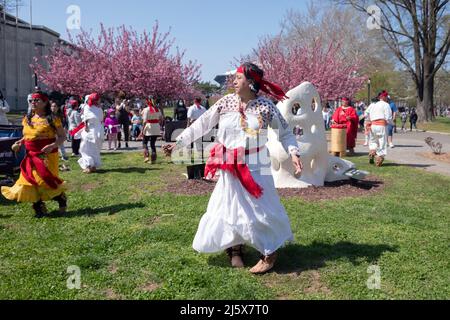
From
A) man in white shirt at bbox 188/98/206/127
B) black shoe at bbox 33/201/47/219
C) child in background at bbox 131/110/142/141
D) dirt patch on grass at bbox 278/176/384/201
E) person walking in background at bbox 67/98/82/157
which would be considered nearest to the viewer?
black shoe at bbox 33/201/47/219

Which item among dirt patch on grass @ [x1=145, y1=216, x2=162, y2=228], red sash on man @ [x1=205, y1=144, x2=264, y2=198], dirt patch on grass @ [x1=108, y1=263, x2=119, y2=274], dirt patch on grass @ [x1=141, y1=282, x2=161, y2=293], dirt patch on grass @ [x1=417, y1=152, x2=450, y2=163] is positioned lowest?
dirt patch on grass @ [x1=141, y1=282, x2=161, y2=293]

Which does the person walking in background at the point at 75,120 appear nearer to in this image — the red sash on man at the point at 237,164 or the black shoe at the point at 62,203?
the black shoe at the point at 62,203

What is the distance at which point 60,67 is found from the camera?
3136 centimetres

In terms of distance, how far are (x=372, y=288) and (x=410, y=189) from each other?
17.1 feet

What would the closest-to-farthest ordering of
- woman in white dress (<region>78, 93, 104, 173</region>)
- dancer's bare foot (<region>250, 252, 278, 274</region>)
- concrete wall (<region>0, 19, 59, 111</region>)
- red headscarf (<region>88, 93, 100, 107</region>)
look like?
dancer's bare foot (<region>250, 252, 278, 274</region>) < woman in white dress (<region>78, 93, 104, 173</region>) < red headscarf (<region>88, 93, 100, 107</region>) < concrete wall (<region>0, 19, 59, 111</region>)

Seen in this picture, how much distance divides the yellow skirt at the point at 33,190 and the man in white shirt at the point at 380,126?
27.2 ft

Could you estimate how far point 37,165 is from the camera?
629cm

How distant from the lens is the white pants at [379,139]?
38.3 ft

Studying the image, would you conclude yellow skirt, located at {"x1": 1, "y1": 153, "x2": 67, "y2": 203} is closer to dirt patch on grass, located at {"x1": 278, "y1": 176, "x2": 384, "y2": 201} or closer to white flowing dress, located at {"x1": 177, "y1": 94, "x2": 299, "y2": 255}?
white flowing dress, located at {"x1": 177, "y1": 94, "x2": 299, "y2": 255}

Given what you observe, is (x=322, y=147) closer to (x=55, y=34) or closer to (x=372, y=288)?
(x=372, y=288)

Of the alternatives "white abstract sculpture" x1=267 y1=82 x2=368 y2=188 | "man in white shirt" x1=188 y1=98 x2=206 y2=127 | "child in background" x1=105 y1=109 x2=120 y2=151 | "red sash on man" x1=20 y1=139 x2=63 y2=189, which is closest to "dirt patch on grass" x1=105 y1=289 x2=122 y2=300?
"red sash on man" x1=20 y1=139 x2=63 y2=189

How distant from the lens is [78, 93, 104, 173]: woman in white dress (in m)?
10.9

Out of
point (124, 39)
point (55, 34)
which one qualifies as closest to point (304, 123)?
point (124, 39)

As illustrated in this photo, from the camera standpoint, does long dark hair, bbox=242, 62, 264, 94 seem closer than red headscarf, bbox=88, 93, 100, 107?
Yes
